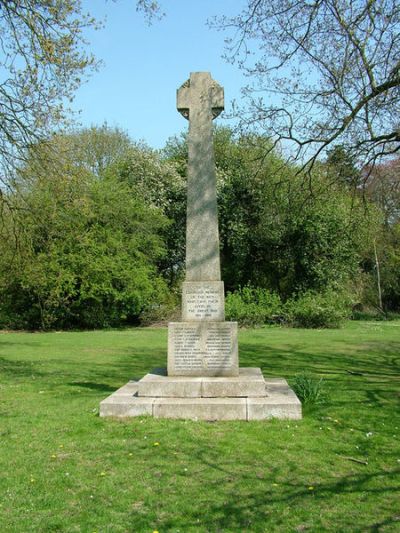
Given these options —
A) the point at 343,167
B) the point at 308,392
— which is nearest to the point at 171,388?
the point at 308,392

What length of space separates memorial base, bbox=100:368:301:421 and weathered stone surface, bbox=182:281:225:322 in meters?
0.94

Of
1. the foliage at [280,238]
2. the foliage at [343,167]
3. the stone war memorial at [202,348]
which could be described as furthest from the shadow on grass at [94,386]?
the foliage at [280,238]

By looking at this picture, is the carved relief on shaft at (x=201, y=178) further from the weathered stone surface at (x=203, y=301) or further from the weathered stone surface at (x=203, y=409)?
the weathered stone surface at (x=203, y=409)

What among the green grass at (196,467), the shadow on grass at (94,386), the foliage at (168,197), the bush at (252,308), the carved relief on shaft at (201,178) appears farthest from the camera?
the foliage at (168,197)

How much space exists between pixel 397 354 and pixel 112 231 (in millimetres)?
15985

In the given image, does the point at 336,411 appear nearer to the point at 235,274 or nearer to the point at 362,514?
the point at 362,514

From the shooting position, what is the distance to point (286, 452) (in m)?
5.95

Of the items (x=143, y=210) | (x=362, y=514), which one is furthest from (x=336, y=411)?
Answer: (x=143, y=210)

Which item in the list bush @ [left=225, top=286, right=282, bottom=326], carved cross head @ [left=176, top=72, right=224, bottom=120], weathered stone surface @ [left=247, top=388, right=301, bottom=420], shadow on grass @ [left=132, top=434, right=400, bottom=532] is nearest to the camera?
shadow on grass @ [left=132, top=434, right=400, bottom=532]

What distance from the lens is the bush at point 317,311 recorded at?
2477 centimetres

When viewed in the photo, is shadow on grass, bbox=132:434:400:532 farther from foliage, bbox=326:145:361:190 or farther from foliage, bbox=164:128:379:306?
foliage, bbox=164:128:379:306

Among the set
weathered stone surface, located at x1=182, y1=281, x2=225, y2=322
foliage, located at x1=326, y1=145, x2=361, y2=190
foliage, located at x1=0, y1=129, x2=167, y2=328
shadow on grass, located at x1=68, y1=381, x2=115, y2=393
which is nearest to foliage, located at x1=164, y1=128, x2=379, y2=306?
foliage, located at x1=0, y1=129, x2=167, y2=328

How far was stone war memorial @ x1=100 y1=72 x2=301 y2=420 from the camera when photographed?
7285 mm

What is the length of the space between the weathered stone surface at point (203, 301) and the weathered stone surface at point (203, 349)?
0.15 metres
